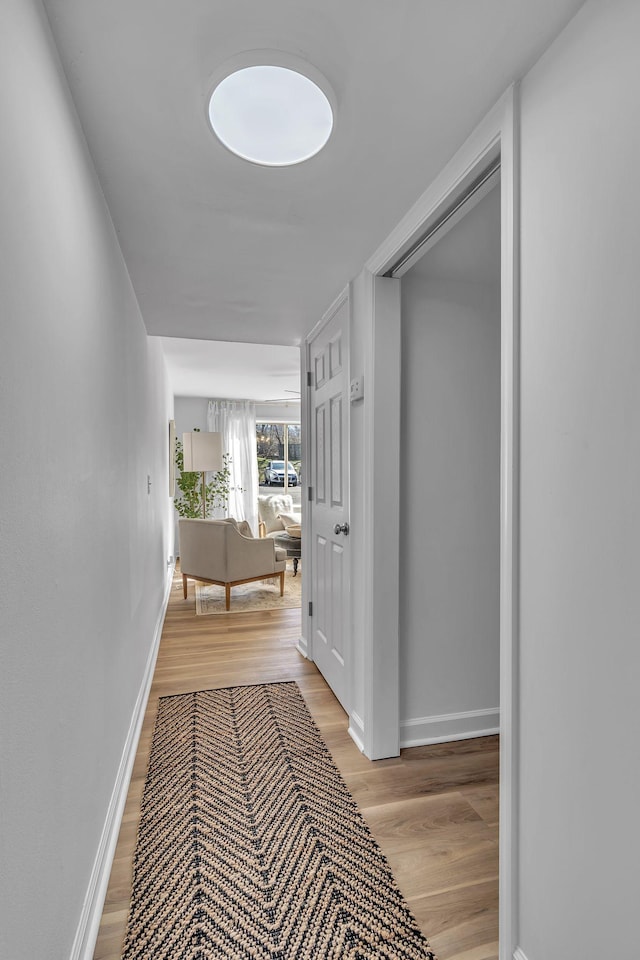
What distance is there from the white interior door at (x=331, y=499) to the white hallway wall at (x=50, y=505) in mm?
1169

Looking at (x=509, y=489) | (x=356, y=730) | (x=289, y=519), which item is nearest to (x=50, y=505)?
(x=509, y=489)

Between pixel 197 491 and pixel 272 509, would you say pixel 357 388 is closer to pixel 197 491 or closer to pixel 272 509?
pixel 197 491

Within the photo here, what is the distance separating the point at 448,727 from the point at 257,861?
1.08m

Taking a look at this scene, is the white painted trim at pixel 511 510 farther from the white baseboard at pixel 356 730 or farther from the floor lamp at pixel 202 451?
the floor lamp at pixel 202 451

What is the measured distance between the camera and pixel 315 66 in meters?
1.12

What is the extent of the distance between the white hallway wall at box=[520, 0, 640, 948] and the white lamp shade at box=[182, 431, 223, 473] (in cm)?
465

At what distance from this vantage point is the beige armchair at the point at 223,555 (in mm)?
4648

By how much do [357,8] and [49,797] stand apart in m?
1.62

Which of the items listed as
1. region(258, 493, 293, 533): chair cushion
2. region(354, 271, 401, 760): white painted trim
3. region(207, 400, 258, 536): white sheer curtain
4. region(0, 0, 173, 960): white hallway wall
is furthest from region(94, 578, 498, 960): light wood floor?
region(207, 400, 258, 536): white sheer curtain

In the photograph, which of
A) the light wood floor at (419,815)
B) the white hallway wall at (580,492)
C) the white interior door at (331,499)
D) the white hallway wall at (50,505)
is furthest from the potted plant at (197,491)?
the white hallway wall at (580,492)

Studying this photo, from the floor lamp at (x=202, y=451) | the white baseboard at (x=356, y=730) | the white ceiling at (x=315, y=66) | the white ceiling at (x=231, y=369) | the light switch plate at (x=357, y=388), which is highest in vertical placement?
the white ceiling at (x=231, y=369)

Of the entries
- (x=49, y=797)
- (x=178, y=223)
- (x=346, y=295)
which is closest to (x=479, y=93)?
(x=178, y=223)

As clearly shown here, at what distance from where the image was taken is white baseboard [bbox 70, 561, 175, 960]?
1.23 m

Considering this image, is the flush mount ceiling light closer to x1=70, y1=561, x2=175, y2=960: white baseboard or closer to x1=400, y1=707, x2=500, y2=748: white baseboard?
x1=70, y1=561, x2=175, y2=960: white baseboard
